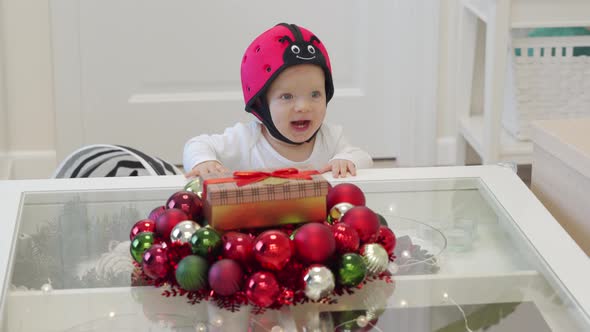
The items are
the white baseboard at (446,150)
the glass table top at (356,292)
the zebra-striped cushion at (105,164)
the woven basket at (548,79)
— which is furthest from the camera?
the white baseboard at (446,150)

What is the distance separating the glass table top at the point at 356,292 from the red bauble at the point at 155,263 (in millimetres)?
18

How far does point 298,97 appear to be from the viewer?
1438mm

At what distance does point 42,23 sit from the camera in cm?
254

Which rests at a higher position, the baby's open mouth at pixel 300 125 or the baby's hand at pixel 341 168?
the baby's open mouth at pixel 300 125

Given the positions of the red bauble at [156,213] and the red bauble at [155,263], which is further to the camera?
the red bauble at [156,213]

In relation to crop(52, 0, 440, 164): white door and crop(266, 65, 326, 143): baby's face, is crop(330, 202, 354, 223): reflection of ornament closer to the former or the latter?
crop(266, 65, 326, 143): baby's face

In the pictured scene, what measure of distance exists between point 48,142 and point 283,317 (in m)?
1.82

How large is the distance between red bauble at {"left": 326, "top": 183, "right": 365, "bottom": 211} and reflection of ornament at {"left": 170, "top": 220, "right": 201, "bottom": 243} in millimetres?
193

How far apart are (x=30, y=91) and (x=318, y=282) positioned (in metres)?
1.81

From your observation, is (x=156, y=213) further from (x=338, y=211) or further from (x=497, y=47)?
(x=497, y=47)

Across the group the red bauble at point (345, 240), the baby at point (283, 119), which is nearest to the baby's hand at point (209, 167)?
the baby at point (283, 119)

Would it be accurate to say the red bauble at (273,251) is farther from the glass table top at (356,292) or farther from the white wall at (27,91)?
the white wall at (27,91)

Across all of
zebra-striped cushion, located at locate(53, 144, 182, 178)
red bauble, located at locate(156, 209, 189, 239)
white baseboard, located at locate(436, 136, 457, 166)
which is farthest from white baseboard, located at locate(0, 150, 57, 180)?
red bauble, located at locate(156, 209, 189, 239)

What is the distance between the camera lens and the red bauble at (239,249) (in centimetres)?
100
